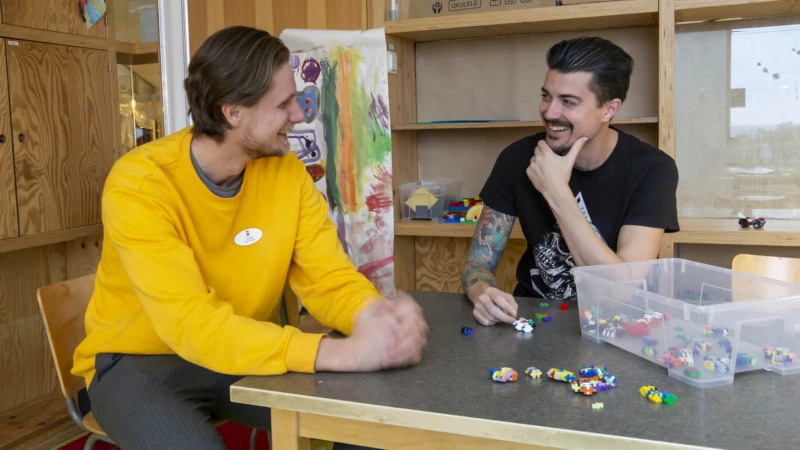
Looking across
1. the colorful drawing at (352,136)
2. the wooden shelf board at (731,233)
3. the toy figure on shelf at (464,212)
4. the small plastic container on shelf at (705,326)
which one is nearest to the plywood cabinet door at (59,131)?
the colorful drawing at (352,136)

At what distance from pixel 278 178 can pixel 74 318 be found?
0.71 meters

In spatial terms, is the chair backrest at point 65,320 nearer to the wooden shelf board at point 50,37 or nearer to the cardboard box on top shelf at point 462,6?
the wooden shelf board at point 50,37

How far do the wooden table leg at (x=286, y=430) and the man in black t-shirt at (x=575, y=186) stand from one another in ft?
2.60

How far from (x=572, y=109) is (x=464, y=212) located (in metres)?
1.27

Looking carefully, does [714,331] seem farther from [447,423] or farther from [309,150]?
[309,150]

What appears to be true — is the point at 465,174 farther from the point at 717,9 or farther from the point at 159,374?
the point at 159,374

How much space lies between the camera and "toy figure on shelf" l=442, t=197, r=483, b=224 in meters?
3.17

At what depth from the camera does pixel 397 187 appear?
131 inches

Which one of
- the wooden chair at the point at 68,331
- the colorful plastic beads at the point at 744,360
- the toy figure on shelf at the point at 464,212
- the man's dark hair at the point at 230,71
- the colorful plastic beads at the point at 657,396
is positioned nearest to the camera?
the colorful plastic beads at the point at 657,396

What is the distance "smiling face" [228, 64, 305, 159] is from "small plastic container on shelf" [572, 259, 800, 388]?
2.39 ft

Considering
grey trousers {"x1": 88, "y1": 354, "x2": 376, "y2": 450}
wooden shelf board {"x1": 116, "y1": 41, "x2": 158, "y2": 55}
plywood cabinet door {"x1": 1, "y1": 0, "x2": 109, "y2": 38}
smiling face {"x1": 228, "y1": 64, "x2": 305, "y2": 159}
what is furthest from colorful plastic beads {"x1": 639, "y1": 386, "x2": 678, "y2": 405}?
wooden shelf board {"x1": 116, "y1": 41, "x2": 158, "y2": 55}

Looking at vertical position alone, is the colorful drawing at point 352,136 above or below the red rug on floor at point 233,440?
above

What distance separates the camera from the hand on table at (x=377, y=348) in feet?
4.00

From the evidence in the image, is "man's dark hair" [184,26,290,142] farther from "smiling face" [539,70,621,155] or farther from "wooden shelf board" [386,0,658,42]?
"wooden shelf board" [386,0,658,42]
